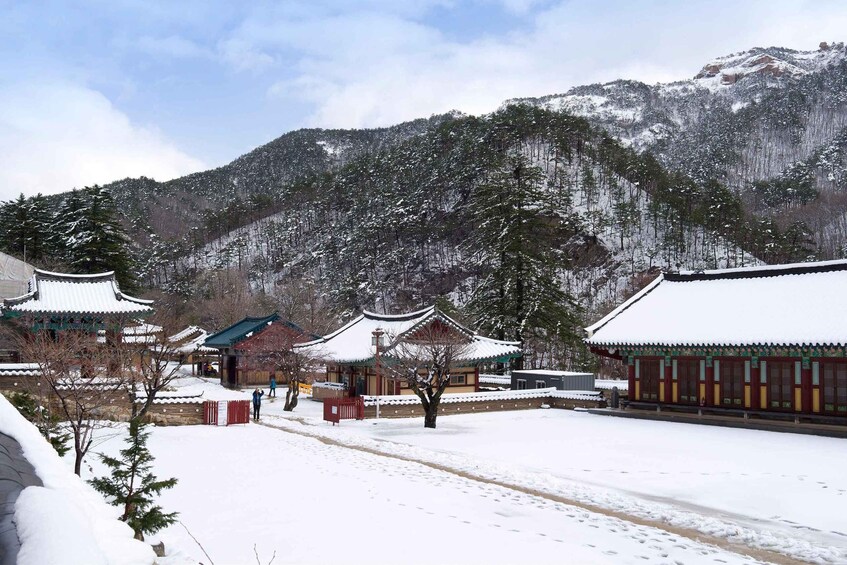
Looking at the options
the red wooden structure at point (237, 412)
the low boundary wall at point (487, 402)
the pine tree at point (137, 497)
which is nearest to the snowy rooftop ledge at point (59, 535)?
the pine tree at point (137, 497)

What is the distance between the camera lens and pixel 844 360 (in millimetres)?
25094

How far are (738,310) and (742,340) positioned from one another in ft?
11.9

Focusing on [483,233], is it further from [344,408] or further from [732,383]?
[732,383]

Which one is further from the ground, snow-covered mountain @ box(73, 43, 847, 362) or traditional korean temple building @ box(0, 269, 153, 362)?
snow-covered mountain @ box(73, 43, 847, 362)

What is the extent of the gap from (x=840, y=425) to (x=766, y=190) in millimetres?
106879

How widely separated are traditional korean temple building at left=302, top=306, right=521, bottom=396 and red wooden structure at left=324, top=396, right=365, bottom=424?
467cm

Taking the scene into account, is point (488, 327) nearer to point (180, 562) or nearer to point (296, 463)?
point (296, 463)

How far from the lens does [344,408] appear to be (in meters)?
28.7

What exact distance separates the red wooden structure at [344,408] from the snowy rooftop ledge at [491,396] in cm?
89

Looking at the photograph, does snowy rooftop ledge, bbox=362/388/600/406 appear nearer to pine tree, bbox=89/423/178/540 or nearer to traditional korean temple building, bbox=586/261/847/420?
traditional korean temple building, bbox=586/261/847/420

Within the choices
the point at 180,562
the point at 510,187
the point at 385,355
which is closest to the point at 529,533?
the point at 180,562

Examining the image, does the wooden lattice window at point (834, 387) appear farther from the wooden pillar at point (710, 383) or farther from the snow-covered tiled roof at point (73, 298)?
the snow-covered tiled roof at point (73, 298)

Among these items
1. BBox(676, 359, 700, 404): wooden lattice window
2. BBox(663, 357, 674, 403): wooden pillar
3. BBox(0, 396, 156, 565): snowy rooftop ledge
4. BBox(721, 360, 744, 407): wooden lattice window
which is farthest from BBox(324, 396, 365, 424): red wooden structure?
BBox(0, 396, 156, 565): snowy rooftop ledge

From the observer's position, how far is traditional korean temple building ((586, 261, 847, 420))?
25.5m
